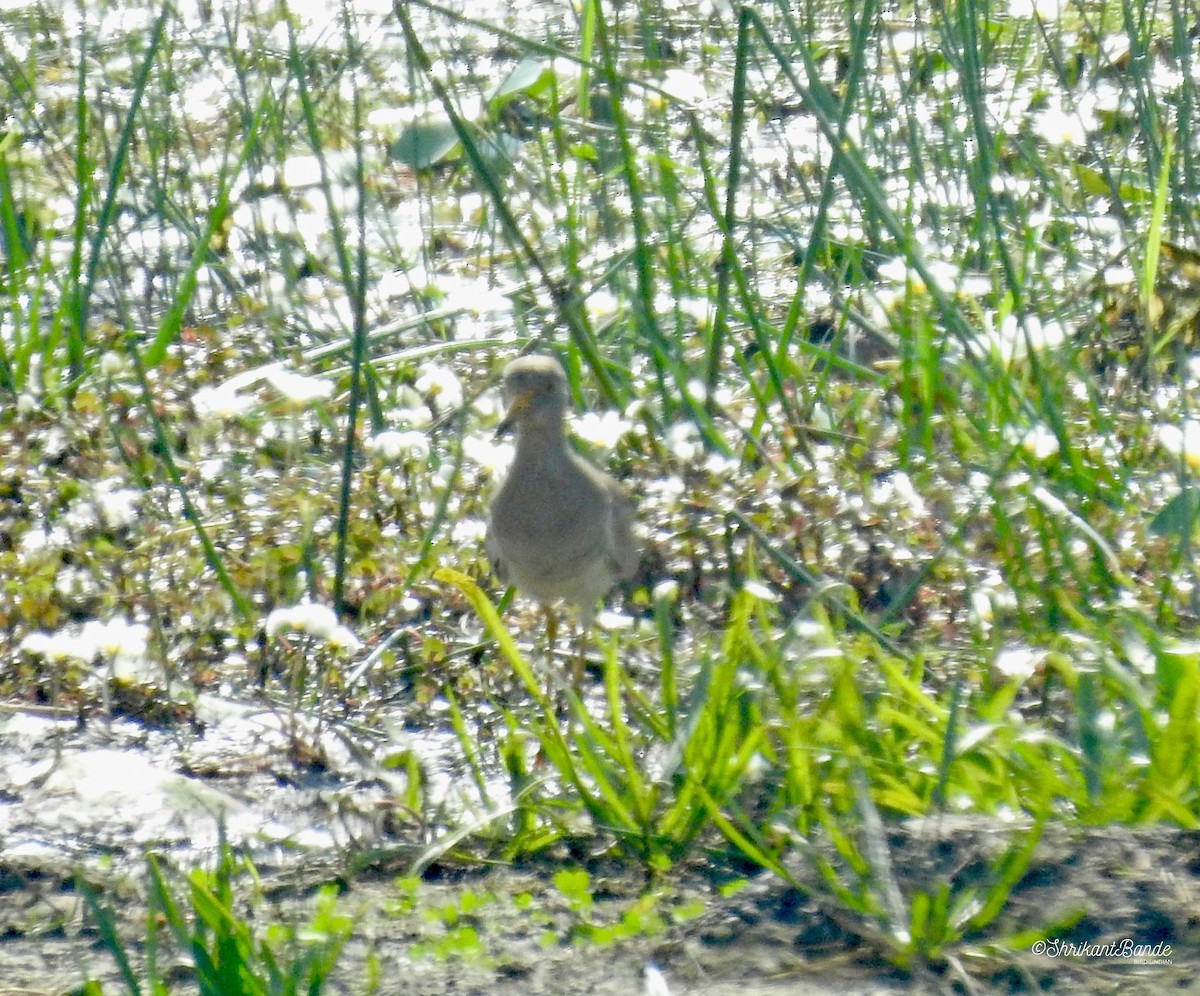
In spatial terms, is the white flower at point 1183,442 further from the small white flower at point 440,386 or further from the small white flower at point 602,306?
the small white flower at point 440,386

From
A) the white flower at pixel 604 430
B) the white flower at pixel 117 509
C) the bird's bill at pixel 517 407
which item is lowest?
the white flower at pixel 117 509

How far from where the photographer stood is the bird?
15.0ft

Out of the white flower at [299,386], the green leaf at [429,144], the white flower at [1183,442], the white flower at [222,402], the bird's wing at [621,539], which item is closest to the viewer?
the white flower at [1183,442]

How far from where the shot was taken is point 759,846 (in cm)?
296

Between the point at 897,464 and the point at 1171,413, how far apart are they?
0.75 m

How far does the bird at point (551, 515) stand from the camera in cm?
458

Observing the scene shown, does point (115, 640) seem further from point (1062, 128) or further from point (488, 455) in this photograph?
point (1062, 128)

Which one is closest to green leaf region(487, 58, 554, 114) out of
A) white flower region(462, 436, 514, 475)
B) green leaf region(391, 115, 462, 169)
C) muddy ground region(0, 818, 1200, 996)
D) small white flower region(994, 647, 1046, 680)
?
green leaf region(391, 115, 462, 169)

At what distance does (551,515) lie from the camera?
464cm

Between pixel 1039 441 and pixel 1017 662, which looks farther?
pixel 1039 441

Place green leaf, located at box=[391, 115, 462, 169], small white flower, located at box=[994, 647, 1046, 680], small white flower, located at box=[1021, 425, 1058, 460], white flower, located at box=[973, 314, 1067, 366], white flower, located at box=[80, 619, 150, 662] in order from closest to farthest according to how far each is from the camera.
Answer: small white flower, located at box=[994, 647, 1046, 680], white flower, located at box=[80, 619, 150, 662], small white flower, located at box=[1021, 425, 1058, 460], white flower, located at box=[973, 314, 1067, 366], green leaf, located at box=[391, 115, 462, 169]

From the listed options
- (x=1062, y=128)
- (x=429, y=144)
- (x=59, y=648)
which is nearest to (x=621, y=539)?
(x=59, y=648)

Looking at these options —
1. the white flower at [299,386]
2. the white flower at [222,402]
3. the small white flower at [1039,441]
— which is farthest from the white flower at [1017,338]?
the white flower at [222,402]

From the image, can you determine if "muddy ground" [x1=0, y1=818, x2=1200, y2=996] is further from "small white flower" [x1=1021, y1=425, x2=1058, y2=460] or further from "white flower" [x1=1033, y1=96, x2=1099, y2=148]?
"white flower" [x1=1033, y1=96, x2=1099, y2=148]
